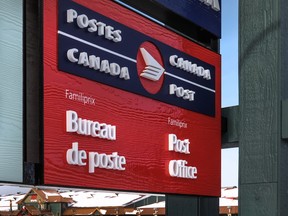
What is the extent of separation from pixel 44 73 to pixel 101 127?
0.62 metres

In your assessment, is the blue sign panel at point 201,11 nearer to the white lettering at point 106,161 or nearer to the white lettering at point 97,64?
the white lettering at point 97,64

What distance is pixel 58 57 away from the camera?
3.59m

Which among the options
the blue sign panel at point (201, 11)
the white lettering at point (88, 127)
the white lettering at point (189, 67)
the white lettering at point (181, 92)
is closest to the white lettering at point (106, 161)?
the white lettering at point (88, 127)

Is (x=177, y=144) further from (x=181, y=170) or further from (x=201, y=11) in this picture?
(x=201, y=11)

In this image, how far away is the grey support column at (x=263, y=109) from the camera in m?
4.64

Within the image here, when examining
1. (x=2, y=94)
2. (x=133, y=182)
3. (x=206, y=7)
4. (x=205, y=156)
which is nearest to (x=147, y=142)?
(x=133, y=182)

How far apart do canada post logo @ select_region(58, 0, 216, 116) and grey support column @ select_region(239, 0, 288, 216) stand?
1.37 feet

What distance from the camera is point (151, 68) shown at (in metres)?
4.51

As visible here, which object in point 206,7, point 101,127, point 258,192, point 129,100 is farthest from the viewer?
point 206,7

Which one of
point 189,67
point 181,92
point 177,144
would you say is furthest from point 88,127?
point 189,67

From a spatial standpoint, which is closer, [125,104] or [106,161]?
[106,161]

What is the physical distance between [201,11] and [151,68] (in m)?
1.22

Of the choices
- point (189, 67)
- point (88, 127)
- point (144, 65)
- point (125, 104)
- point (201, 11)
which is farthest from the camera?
point (201, 11)

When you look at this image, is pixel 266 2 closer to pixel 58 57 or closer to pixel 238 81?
pixel 238 81
